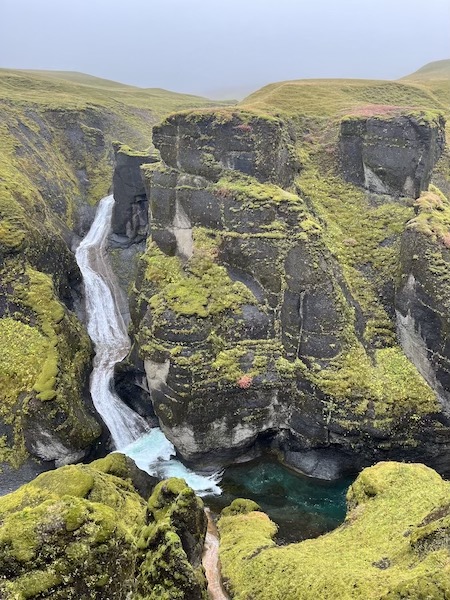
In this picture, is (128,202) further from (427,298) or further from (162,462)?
(427,298)

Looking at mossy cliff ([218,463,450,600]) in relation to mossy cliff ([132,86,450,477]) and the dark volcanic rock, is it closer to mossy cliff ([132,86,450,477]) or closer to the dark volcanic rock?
mossy cliff ([132,86,450,477])

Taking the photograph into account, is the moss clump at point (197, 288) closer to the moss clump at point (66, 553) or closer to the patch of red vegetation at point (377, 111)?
the moss clump at point (66, 553)

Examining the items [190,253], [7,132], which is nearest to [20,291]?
[190,253]

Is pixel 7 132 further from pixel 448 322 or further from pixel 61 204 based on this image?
pixel 448 322

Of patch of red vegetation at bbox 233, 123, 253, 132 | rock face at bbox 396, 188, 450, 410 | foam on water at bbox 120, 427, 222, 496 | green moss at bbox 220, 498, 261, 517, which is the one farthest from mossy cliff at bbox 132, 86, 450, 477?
green moss at bbox 220, 498, 261, 517

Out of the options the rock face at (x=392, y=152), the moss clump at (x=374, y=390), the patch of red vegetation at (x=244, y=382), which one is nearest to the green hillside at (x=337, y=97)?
the rock face at (x=392, y=152)

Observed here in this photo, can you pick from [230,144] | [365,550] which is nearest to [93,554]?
[365,550]
